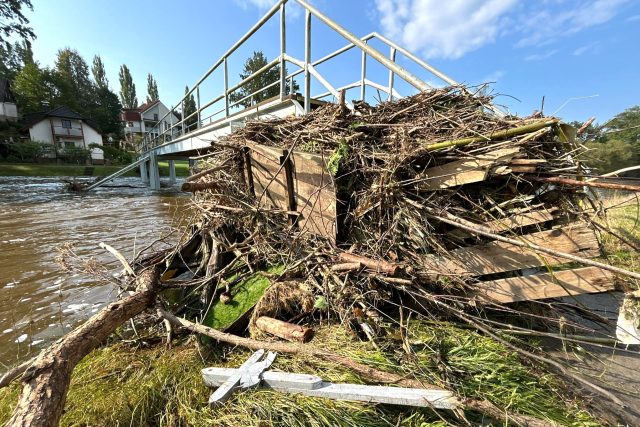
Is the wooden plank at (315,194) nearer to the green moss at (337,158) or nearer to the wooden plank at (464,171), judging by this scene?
the green moss at (337,158)

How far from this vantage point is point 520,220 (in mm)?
2219

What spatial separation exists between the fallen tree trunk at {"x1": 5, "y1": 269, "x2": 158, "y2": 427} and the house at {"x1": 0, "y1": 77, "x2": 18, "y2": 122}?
5359 centimetres

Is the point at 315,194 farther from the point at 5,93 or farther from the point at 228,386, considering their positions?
the point at 5,93

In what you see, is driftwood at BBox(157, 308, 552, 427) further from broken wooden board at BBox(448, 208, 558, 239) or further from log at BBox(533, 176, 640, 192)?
log at BBox(533, 176, 640, 192)

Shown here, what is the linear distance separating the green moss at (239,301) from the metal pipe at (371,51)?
2.47 m

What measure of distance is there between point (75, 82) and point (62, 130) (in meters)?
24.4

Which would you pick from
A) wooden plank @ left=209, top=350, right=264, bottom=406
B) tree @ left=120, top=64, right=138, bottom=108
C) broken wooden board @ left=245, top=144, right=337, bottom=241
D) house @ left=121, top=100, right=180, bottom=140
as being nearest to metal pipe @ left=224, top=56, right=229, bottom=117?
broken wooden board @ left=245, top=144, right=337, bottom=241

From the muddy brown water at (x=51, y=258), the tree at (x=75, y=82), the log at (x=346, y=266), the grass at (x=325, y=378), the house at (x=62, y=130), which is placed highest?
the tree at (x=75, y=82)

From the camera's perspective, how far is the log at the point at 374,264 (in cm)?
233

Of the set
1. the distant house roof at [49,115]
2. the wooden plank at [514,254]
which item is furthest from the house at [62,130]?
the wooden plank at [514,254]

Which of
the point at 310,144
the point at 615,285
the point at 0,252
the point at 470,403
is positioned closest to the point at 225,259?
the point at 310,144

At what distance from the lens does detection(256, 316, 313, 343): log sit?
7.61ft

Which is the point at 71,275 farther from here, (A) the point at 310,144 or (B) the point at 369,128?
(B) the point at 369,128

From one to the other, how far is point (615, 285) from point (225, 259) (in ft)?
12.7
